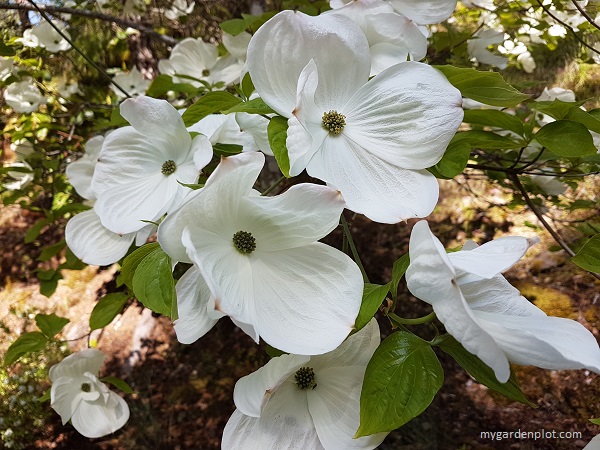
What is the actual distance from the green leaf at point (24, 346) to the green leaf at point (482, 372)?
0.83 meters

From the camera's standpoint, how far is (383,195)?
457 millimetres

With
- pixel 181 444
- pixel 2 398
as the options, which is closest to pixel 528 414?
pixel 181 444

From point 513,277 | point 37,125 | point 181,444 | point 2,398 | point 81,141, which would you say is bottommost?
point 2,398

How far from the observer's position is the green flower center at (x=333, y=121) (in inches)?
19.0

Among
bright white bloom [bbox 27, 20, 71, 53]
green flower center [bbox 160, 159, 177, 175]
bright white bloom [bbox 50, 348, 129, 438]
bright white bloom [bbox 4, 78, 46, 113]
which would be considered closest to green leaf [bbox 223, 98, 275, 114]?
green flower center [bbox 160, 159, 177, 175]

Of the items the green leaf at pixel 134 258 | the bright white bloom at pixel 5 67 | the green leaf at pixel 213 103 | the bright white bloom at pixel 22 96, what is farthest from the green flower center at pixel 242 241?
the bright white bloom at pixel 22 96

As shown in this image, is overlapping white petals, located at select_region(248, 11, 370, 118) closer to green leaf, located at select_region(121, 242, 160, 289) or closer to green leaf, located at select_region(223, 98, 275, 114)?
green leaf, located at select_region(223, 98, 275, 114)

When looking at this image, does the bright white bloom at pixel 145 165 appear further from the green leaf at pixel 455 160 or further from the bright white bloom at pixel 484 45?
the bright white bloom at pixel 484 45

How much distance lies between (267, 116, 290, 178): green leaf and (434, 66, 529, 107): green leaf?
0.59 feet

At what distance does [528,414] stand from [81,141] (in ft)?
5.75

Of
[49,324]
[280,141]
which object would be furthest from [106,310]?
[280,141]

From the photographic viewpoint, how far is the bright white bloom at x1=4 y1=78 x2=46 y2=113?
4.76 feet

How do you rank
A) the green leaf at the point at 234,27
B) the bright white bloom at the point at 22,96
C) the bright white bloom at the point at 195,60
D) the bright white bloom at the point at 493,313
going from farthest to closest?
the bright white bloom at the point at 22,96, the bright white bloom at the point at 195,60, the green leaf at the point at 234,27, the bright white bloom at the point at 493,313

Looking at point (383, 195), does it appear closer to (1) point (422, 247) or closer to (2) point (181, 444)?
(1) point (422, 247)
